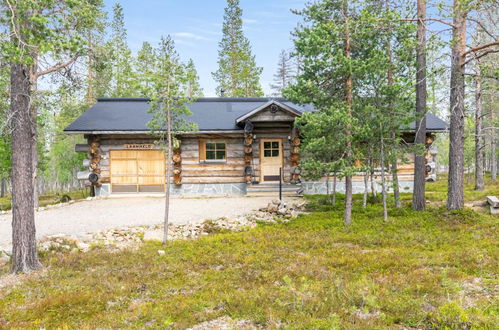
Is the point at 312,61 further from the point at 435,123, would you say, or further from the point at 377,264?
the point at 435,123

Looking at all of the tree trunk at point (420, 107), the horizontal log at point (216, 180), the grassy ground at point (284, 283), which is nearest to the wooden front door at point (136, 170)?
the horizontal log at point (216, 180)

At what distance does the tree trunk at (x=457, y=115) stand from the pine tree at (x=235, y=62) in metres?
24.7

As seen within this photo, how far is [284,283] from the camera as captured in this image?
551 cm

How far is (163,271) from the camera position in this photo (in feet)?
20.5

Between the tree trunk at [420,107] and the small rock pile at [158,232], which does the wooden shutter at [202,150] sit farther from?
the tree trunk at [420,107]

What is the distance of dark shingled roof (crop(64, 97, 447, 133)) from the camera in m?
15.9

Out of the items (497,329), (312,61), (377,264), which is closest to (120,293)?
(377,264)

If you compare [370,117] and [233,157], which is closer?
[370,117]

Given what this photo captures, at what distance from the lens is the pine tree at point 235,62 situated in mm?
33562

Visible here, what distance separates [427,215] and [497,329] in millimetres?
7533

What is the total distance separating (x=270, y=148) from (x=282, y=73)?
94.8ft

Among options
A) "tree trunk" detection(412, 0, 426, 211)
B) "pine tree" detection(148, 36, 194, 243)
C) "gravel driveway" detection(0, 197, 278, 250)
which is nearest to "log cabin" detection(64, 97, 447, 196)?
"gravel driveway" detection(0, 197, 278, 250)

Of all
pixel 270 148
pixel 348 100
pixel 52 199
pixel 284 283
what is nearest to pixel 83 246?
pixel 284 283

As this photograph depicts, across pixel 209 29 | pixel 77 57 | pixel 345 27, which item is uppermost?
pixel 209 29
